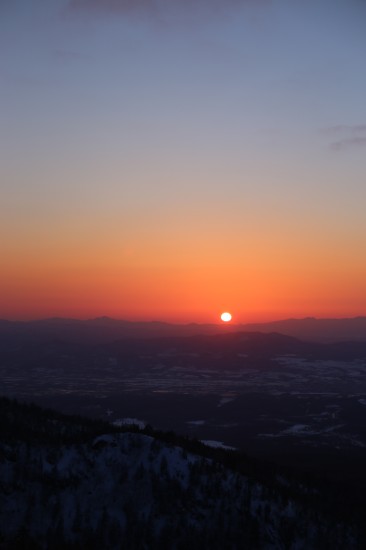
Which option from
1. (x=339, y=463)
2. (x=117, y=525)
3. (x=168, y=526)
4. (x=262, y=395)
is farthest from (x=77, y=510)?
(x=262, y=395)

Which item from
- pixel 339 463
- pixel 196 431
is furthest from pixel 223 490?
pixel 196 431

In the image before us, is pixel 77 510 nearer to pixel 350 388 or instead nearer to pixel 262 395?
pixel 262 395

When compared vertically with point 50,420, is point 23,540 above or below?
below

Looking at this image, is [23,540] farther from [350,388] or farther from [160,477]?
[350,388]

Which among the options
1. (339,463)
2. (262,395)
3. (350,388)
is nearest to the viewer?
(339,463)

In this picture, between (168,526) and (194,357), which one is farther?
(194,357)

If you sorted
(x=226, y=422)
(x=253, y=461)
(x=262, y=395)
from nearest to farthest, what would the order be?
(x=253, y=461) → (x=226, y=422) → (x=262, y=395)
